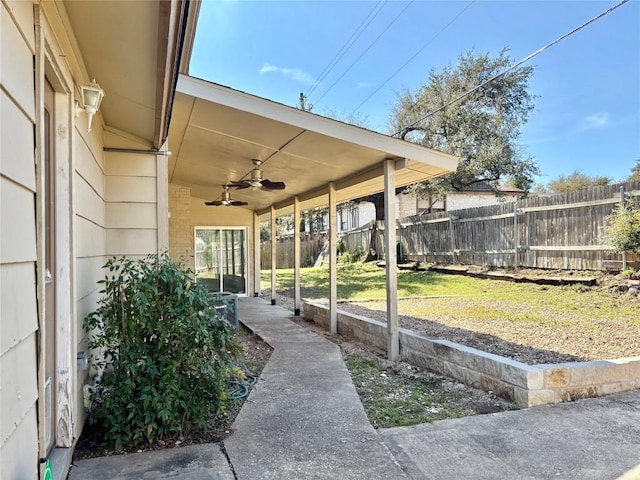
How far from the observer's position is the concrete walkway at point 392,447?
261 centimetres

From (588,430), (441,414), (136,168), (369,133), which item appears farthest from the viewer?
(369,133)

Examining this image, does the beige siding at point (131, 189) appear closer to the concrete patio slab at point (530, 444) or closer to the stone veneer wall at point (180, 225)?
the concrete patio slab at point (530, 444)

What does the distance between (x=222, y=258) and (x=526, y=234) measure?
8079mm

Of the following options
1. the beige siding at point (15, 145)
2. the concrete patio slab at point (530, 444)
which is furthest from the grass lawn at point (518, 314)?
the beige siding at point (15, 145)

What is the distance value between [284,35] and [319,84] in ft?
9.56

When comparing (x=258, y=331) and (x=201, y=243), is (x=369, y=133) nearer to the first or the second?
(x=258, y=331)

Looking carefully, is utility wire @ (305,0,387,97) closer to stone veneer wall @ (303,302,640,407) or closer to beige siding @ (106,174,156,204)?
beige siding @ (106,174,156,204)

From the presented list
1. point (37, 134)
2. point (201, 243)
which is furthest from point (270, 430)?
point (201, 243)

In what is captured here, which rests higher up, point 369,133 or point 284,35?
point 284,35

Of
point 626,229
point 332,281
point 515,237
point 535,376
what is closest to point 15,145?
point 535,376

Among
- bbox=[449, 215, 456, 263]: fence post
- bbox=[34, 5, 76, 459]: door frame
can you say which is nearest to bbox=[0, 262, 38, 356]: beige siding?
bbox=[34, 5, 76, 459]: door frame

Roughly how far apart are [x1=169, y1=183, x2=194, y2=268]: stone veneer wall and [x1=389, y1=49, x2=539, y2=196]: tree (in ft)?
30.2

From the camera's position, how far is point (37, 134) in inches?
71.0

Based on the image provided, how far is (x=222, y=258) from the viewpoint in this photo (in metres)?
12.7
